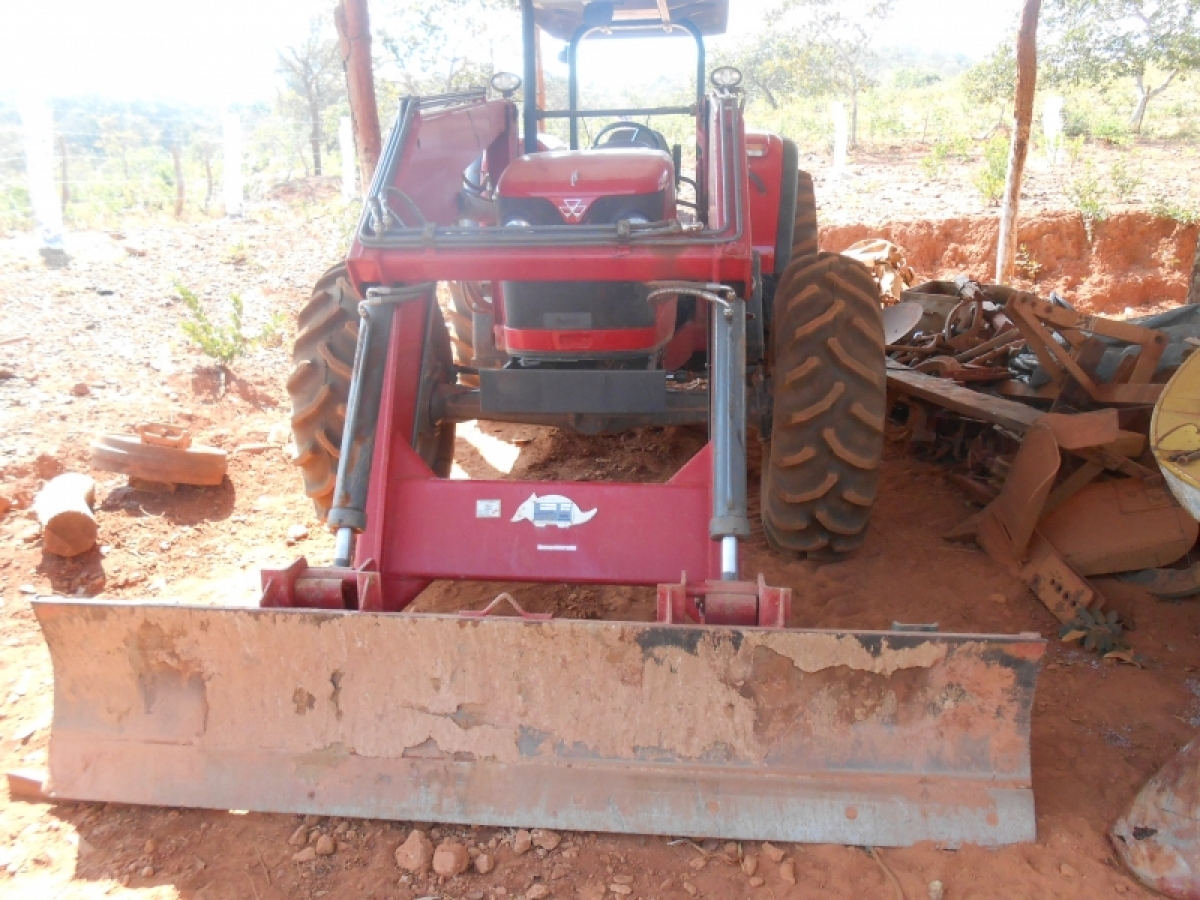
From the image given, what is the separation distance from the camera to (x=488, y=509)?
117 inches

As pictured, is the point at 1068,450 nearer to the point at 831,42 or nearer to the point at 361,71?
the point at 361,71

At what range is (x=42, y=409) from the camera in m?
5.22

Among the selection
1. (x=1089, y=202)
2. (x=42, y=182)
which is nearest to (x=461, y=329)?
(x=42, y=182)

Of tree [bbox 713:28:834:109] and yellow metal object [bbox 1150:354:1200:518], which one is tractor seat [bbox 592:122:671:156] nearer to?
yellow metal object [bbox 1150:354:1200:518]

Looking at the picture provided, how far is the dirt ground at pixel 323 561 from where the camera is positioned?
88.5 inches

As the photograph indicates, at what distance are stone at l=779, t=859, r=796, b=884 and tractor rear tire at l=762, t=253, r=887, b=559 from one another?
4.80 ft

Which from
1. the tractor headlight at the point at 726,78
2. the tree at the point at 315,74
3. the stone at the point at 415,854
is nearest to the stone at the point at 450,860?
the stone at the point at 415,854

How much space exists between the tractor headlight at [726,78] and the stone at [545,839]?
277cm

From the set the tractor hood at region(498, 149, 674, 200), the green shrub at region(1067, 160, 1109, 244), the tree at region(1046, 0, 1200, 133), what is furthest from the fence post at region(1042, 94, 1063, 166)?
the tractor hood at region(498, 149, 674, 200)

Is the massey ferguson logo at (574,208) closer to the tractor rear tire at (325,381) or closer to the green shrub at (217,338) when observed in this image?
the tractor rear tire at (325,381)

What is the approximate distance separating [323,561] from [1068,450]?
10.7 ft

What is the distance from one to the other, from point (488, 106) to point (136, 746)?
2949mm

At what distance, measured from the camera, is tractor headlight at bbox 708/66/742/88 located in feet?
11.7

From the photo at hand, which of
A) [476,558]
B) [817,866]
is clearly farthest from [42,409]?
[817,866]
